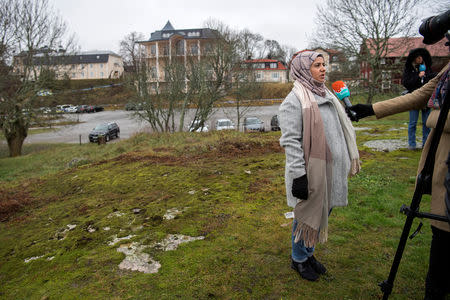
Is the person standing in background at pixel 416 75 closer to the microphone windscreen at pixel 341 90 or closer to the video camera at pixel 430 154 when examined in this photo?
the microphone windscreen at pixel 341 90

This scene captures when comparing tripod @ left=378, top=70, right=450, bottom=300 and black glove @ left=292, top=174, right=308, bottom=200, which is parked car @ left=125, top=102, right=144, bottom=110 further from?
tripod @ left=378, top=70, right=450, bottom=300

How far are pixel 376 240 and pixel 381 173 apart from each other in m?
2.86

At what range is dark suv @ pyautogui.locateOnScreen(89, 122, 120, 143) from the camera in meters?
26.9

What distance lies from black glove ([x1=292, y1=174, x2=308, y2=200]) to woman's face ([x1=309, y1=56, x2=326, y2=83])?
2.97 feet

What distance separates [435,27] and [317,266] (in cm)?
220

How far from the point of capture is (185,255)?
3436 millimetres

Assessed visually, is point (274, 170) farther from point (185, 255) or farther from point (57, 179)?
point (57, 179)

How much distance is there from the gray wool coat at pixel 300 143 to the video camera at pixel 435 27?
33.3 inches

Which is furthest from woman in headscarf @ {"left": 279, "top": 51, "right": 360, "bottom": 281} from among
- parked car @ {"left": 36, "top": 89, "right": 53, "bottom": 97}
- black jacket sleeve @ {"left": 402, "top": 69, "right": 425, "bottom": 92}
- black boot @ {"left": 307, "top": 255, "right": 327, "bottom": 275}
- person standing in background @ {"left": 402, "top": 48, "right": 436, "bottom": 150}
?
parked car @ {"left": 36, "top": 89, "right": 53, "bottom": 97}

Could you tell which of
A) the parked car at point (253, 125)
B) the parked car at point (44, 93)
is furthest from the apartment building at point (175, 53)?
the parked car at point (44, 93)

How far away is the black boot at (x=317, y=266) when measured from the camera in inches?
117

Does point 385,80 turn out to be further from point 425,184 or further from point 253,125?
point 425,184

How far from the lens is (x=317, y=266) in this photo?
2.99m

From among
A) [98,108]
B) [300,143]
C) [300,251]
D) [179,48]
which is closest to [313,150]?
[300,143]
